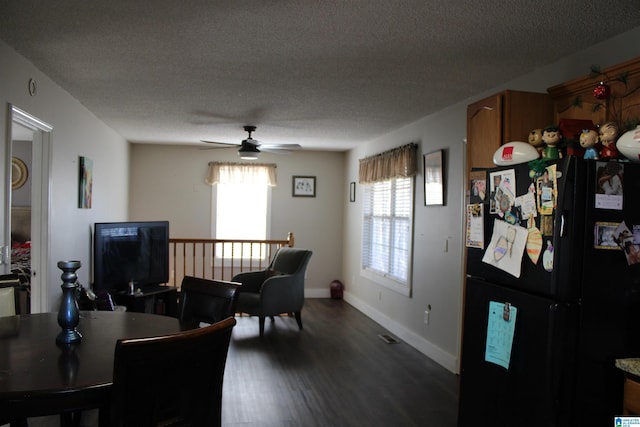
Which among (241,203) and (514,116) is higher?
(514,116)

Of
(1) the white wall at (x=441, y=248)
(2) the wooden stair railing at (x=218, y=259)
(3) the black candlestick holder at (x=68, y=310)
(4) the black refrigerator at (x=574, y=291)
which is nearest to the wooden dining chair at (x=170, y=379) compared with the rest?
(3) the black candlestick holder at (x=68, y=310)

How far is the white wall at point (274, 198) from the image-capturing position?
7137 mm

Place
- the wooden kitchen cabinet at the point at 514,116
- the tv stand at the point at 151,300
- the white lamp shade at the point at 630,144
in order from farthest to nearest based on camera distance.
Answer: the tv stand at the point at 151,300 → the wooden kitchen cabinet at the point at 514,116 → the white lamp shade at the point at 630,144

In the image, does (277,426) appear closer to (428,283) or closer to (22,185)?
(428,283)

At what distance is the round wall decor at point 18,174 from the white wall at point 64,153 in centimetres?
158

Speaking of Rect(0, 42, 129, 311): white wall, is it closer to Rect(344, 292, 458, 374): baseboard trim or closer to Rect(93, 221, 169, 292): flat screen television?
Rect(93, 221, 169, 292): flat screen television

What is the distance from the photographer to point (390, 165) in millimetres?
5418

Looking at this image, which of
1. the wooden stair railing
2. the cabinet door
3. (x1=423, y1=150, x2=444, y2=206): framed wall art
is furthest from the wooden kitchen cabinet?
the wooden stair railing

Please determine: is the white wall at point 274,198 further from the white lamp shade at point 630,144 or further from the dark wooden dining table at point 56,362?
the white lamp shade at point 630,144

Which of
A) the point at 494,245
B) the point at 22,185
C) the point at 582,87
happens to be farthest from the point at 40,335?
the point at 22,185

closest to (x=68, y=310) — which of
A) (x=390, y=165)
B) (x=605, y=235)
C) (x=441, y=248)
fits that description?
(x=605, y=235)

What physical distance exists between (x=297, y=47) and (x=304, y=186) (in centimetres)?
486

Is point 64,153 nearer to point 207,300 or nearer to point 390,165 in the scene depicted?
point 207,300

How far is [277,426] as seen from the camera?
2.89 m
